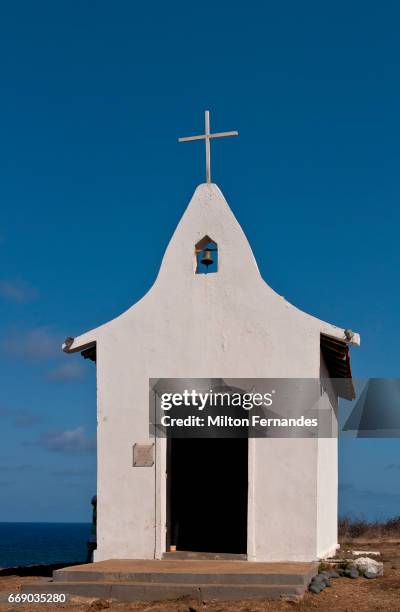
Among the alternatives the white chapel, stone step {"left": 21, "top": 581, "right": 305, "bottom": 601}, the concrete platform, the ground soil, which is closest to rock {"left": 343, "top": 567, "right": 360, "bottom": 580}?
the ground soil

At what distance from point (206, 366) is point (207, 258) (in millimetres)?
2181

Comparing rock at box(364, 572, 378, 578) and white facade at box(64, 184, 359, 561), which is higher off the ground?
white facade at box(64, 184, 359, 561)

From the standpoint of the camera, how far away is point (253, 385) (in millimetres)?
17281

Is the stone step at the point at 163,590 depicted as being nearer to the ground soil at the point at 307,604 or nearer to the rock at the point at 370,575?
the ground soil at the point at 307,604

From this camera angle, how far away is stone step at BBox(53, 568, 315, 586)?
1431cm

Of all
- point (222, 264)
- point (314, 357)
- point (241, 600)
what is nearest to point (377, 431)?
point (314, 357)

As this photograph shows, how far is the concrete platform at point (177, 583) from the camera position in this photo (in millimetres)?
14109

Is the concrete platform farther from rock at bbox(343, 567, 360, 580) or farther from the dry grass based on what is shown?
the dry grass

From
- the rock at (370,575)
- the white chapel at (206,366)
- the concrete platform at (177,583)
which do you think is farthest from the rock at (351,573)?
the concrete platform at (177,583)

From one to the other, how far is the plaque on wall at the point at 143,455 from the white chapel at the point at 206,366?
0.06 ft

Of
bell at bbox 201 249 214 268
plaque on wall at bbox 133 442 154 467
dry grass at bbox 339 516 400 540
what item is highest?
bell at bbox 201 249 214 268

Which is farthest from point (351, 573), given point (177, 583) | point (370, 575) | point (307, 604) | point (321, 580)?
point (177, 583)

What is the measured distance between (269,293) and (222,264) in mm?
1113

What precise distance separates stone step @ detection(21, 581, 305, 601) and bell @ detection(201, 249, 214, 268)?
6.44m
